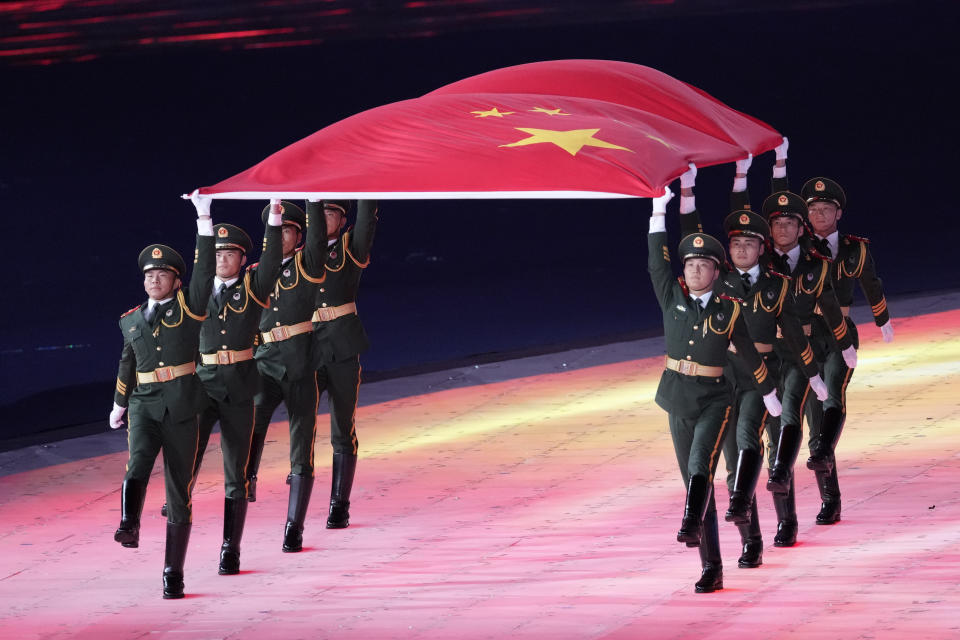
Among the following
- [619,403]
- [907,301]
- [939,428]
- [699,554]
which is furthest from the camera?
[907,301]

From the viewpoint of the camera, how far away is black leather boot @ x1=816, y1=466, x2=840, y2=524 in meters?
7.46

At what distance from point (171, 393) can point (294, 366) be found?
1.05 metres

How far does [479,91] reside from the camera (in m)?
8.11

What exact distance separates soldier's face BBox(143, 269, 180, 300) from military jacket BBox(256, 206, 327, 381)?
0.91 m

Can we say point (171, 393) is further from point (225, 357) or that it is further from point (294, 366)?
point (294, 366)

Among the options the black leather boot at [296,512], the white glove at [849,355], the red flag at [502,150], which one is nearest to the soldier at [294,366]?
the black leather boot at [296,512]

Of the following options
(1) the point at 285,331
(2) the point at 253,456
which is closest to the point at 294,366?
(1) the point at 285,331

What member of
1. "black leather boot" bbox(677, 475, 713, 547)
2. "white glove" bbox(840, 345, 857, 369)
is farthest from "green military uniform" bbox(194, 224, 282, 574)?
"white glove" bbox(840, 345, 857, 369)

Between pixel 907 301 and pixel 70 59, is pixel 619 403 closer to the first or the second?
pixel 907 301

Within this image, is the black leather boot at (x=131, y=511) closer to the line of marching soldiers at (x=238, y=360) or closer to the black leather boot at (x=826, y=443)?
the line of marching soldiers at (x=238, y=360)

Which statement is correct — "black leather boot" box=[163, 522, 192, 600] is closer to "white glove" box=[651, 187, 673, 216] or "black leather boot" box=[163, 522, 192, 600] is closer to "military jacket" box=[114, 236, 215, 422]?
"military jacket" box=[114, 236, 215, 422]

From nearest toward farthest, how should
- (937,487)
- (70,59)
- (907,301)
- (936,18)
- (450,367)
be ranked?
1. (937,487)
2. (450,367)
3. (907,301)
4. (70,59)
5. (936,18)

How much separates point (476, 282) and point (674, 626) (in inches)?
407

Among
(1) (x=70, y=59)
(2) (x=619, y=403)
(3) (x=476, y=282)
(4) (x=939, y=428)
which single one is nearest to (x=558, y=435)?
(2) (x=619, y=403)
